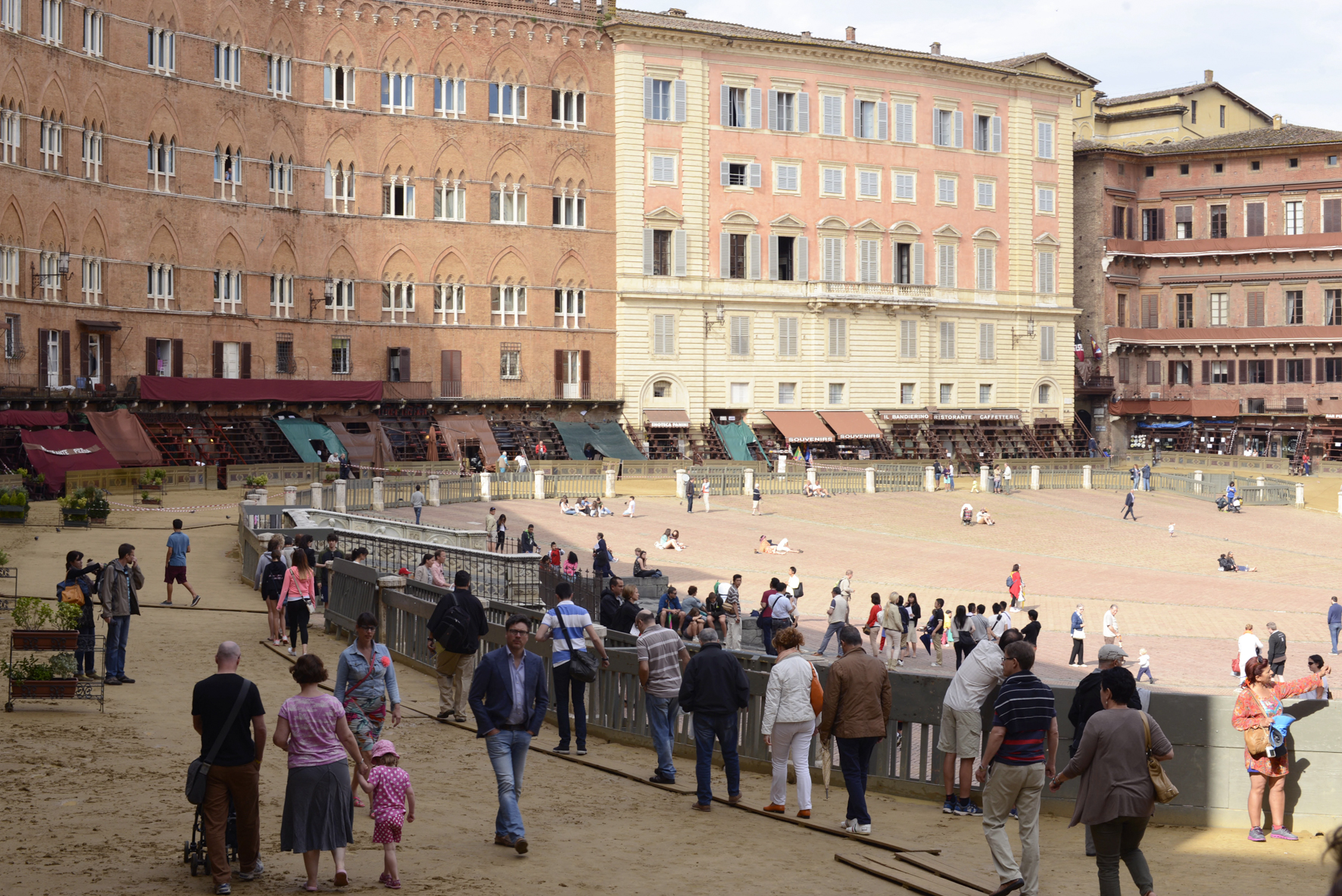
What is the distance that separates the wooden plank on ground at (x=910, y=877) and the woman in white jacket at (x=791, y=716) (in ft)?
3.77

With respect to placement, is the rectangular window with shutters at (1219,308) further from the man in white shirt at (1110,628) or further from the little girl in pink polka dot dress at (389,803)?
the little girl in pink polka dot dress at (389,803)

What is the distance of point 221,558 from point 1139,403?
60922mm

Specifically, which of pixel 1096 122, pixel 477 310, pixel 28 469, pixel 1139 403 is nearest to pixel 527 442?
pixel 477 310

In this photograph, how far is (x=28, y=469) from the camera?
4238 centimetres

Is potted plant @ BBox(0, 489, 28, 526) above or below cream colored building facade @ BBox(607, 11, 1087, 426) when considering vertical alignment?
below

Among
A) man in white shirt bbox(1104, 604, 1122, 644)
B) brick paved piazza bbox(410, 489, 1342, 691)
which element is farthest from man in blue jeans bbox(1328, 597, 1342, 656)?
man in white shirt bbox(1104, 604, 1122, 644)

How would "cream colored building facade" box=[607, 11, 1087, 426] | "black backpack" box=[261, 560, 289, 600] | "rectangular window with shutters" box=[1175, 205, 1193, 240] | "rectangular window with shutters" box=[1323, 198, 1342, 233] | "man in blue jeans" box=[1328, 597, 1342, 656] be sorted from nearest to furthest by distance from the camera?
1. "black backpack" box=[261, 560, 289, 600]
2. "man in blue jeans" box=[1328, 597, 1342, 656]
3. "cream colored building facade" box=[607, 11, 1087, 426]
4. "rectangular window with shutters" box=[1323, 198, 1342, 233]
5. "rectangular window with shutters" box=[1175, 205, 1193, 240]

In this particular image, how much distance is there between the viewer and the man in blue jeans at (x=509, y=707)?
413 inches

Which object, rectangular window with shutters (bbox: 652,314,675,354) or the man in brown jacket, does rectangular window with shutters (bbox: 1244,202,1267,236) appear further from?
the man in brown jacket

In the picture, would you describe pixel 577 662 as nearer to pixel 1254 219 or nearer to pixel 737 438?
pixel 737 438

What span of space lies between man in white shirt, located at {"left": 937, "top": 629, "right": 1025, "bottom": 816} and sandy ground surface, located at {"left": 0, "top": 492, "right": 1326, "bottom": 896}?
13.9 inches

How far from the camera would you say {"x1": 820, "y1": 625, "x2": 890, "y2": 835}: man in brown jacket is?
11.2 metres

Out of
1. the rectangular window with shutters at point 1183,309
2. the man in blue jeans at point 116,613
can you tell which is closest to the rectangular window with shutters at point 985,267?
the rectangular window with shutters at point 1183,309

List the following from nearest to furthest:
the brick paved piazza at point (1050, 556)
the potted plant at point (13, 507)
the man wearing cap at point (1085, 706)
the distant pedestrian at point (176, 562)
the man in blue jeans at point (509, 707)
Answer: the man in blue jeans at point (509, 707) < the man wearing cap at point (1085, 706) < the distant pedestrian at point (176, 562) < the brick paved piazza at point (1050, 556) < the potted plant at point (13, 507)
